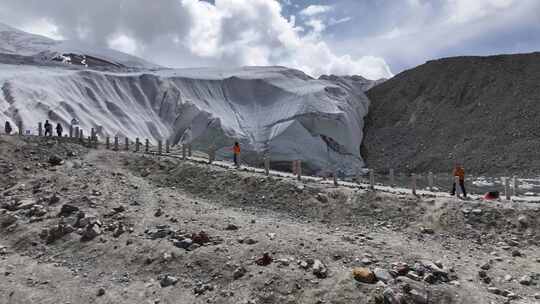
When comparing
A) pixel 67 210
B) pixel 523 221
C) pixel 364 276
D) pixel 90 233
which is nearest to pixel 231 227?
pixel 90 233

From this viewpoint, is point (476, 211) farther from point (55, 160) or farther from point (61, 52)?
point (61, 52)

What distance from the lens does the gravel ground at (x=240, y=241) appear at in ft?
37.1

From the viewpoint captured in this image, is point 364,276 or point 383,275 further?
point 383,275

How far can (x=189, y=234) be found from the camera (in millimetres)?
13992

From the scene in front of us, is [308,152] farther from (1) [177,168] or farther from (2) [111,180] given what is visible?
(2) [111,180]

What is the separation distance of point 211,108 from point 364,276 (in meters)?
36.3

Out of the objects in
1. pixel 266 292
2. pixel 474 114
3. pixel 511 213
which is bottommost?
pixel 266 292

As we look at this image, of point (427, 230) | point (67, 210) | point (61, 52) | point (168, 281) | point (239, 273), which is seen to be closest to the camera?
point (239, 273)

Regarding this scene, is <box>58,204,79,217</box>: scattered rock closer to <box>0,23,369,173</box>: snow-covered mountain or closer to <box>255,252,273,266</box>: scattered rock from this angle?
<box>255,252,273,266</box>: scattered rock

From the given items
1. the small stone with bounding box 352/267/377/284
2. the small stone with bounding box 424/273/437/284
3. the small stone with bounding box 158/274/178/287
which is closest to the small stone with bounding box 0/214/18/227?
the small stone with bounding box 158/274/178/287

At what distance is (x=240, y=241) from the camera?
13359mm

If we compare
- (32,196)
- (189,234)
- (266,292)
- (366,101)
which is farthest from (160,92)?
(266,292)

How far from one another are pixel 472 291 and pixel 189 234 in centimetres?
729

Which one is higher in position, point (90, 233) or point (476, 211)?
point (476, 211)
